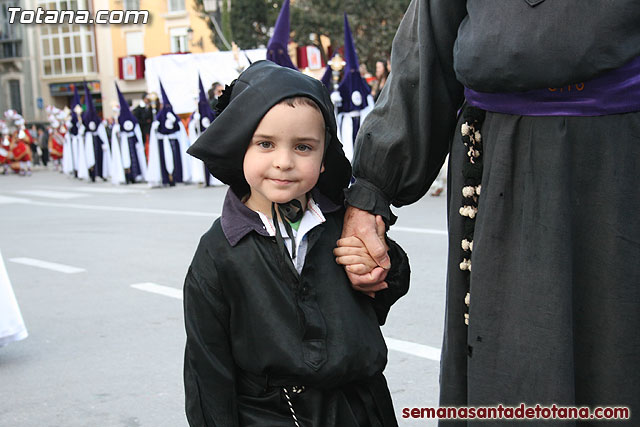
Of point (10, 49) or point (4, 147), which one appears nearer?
point (4, 147)

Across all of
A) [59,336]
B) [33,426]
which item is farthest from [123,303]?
[33,426]

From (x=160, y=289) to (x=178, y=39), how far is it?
39.2 m

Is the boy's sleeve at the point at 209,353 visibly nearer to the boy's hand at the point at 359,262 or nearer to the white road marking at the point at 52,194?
the boy's hand at the point at 359,262

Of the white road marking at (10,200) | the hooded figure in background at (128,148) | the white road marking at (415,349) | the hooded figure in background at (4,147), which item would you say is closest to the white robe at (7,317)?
the white road marking at (415,349)

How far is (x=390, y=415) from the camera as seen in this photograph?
218 centimetres

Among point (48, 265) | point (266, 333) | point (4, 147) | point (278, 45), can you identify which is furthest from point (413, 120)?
point (4, 147)

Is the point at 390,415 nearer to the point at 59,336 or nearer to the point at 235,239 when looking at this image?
the point at 235,239

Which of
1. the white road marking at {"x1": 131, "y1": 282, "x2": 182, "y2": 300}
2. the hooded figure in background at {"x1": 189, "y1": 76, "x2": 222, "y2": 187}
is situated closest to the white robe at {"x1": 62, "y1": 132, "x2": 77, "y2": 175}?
the hooded figure in background at {"x1": 189, "y1": 76, "x2": 222, "y2": 187}

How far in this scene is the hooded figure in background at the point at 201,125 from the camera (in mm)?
15164

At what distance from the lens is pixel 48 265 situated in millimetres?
7469

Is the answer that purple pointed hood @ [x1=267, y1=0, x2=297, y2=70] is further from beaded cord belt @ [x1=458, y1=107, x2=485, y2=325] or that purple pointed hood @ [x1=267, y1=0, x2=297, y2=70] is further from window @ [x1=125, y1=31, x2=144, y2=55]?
window @ [x1=125, y1=31, x2=144, y2=55]

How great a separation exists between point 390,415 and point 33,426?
2071mm

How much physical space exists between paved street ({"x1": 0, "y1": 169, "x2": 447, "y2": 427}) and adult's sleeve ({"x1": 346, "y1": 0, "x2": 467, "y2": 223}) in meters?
1.69

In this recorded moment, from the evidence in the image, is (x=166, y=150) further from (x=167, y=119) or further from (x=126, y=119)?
(x=126, y=119)
